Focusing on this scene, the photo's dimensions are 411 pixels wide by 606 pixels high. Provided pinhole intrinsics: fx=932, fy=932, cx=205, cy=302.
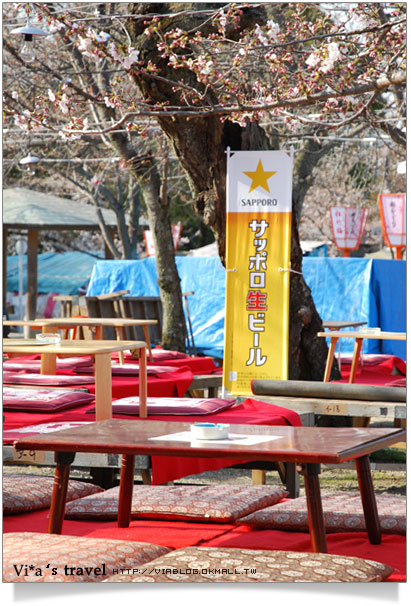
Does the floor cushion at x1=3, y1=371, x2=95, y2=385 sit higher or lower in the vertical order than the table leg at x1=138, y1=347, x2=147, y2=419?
lower

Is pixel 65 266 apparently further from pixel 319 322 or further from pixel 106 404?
pixel 106 404

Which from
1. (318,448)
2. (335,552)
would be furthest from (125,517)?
(318,448)

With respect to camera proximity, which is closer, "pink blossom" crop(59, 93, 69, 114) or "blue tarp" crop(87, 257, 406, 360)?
"pink blossom" crop(59, 93, 69, 114)

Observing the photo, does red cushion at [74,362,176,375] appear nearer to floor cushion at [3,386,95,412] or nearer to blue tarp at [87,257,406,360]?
floor cushion at [3,386,95,412]

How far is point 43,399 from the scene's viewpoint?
218 inches

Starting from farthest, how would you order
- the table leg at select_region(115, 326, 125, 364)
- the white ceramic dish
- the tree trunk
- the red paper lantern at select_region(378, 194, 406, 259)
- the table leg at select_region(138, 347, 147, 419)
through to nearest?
the red paper lantern at select_region(378, 194, 406, 259) → the table leg at select_region(115, 326, 125, 364) → the tree trunk → the table leg at select_region(138, 347, 147, 419) → the white ceramic dish

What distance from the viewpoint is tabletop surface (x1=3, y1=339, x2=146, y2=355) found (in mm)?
4949

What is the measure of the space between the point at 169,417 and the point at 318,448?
2.76 metres

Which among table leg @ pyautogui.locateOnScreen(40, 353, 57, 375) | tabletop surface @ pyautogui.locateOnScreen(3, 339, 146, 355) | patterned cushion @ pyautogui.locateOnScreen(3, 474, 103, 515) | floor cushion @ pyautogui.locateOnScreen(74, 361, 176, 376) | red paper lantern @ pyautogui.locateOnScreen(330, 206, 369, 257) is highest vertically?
red paper lantern @ pyautogui.locateOnScreen(330, 206, 369, 257)

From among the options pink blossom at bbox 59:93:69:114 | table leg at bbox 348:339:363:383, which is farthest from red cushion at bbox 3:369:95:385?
table leg at bbox 348:339:363:383

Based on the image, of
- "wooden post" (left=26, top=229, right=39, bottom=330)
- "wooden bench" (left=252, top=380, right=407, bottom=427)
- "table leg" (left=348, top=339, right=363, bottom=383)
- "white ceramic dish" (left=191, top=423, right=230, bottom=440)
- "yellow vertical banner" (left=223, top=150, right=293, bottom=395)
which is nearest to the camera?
"white ceramic dish" (left=191, top=423, right=230, bottom=440)

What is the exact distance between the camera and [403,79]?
4.23 metres

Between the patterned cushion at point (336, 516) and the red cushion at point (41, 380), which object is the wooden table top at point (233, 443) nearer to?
A: the patterned cushion at point (336, 516)

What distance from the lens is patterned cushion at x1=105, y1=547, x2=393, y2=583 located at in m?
2.64
